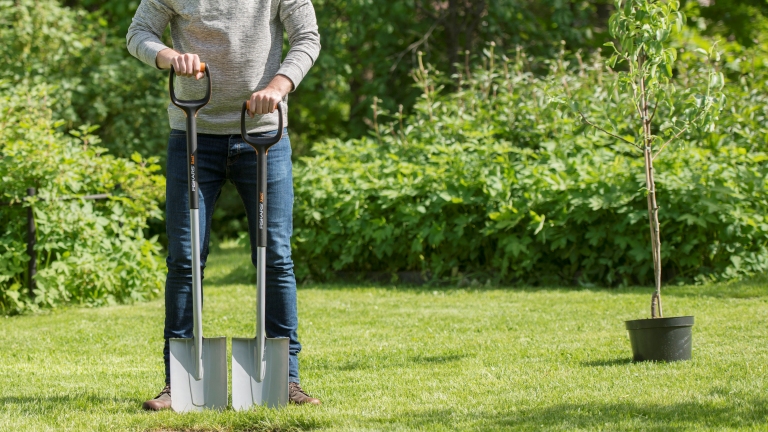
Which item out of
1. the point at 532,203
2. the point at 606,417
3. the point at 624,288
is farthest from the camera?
the point at 532,203

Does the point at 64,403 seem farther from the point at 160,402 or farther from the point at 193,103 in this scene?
the point at 193,103

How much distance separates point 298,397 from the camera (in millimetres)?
3119

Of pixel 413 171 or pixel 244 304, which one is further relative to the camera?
pixel 413 171

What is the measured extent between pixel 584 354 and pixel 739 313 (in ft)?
4.73

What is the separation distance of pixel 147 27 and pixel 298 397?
132cm

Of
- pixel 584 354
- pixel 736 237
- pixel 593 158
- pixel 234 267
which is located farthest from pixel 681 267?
pixel 234 267

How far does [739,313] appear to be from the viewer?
16.8ft

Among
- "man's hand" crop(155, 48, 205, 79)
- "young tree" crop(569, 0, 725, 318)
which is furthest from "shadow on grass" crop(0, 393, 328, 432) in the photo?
"young tree" crop(569, 0, 725, 318)

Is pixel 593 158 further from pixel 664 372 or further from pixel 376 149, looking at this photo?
pixel 664 372

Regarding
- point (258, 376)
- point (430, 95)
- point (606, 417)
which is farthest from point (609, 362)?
point (430, 95)

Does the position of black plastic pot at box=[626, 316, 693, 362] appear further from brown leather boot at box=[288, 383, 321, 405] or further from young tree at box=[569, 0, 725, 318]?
brown leather boot at box=[288, 383, 321, 405]

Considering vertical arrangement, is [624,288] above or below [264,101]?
below

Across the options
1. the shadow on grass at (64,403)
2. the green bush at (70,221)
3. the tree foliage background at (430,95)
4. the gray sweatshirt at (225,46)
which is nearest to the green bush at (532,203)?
the tree foliage background at (430,95)

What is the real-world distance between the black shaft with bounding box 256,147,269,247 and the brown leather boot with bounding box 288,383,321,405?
1.67 feet
